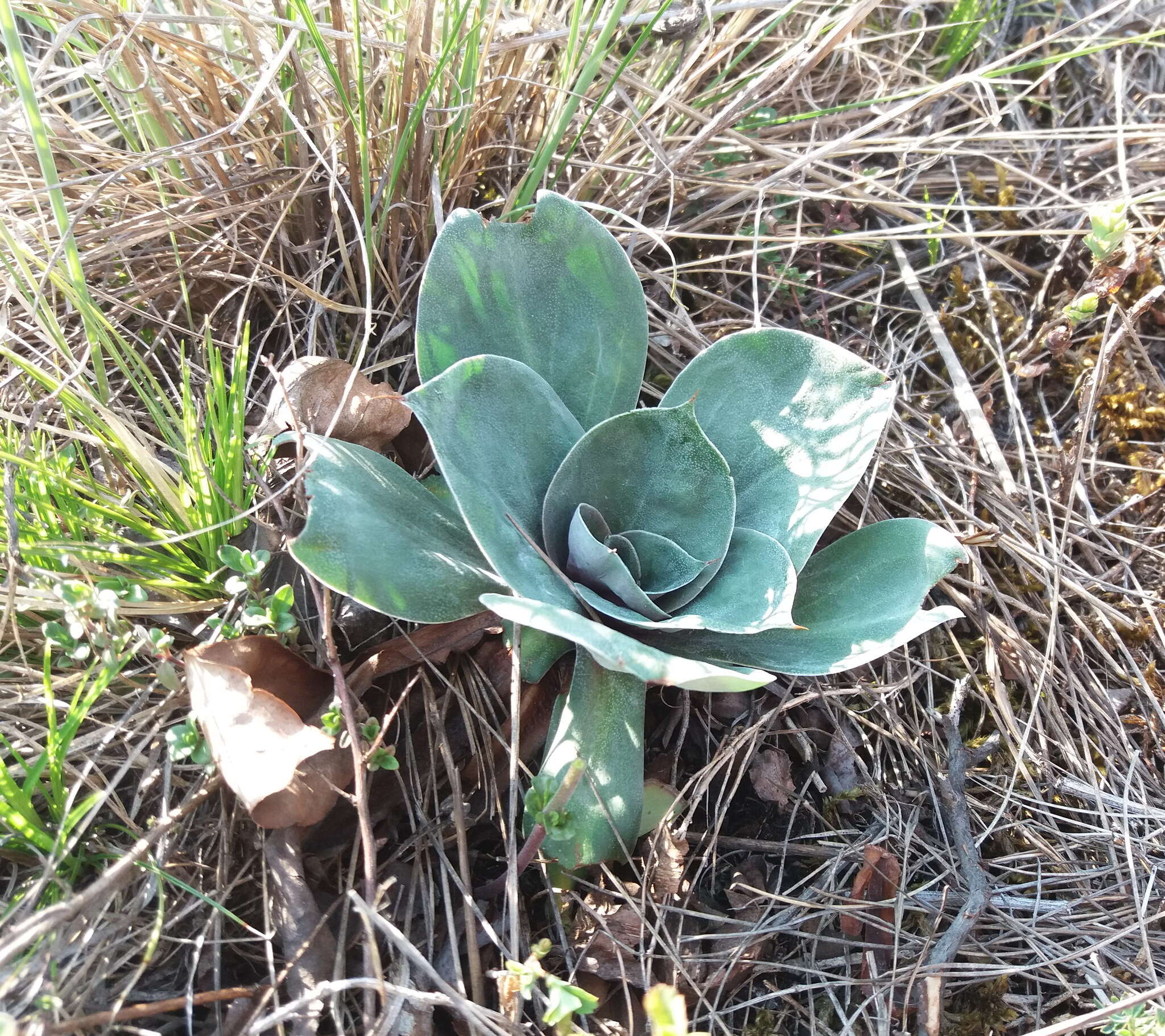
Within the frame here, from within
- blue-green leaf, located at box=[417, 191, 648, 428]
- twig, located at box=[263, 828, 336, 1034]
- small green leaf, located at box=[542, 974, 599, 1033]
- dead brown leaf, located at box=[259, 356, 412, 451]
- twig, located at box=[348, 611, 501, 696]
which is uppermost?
blue-green leaf, located at box=[417, 191, 648, 428]

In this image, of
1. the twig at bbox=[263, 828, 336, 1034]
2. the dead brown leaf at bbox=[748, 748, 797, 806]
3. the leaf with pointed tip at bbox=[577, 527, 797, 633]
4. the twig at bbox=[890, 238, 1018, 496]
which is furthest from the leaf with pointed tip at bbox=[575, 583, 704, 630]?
the twig at bbox=[890, 238, 1018, 496]


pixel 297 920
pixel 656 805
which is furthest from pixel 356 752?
pixel 656 805

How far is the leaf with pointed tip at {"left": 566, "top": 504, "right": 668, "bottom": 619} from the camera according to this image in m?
1.34

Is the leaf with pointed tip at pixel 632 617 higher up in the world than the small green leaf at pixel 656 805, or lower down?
higher up

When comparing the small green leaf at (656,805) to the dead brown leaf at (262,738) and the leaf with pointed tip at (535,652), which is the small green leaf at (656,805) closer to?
the leaf with pointed tip at (535,652)

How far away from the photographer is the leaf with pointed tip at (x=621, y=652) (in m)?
1.09

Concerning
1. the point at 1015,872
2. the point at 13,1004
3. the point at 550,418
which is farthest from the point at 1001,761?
the point at 13,1004

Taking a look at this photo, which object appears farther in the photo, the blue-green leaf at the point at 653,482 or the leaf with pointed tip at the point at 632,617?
the blue-green leaf at the point at 653,482

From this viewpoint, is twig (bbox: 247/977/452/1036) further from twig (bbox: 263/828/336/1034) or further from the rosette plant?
the rosette plant

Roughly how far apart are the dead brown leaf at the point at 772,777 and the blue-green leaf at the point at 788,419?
0.34 meters

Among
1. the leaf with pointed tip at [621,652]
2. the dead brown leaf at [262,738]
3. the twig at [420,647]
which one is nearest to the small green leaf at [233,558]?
the dead brown leaf at [262,738]

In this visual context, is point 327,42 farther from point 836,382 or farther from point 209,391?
point 836,382

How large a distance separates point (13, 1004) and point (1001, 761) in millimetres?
1618

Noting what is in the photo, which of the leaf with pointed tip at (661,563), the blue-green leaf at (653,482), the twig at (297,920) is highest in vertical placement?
the blue-green leaf at (653,482)
